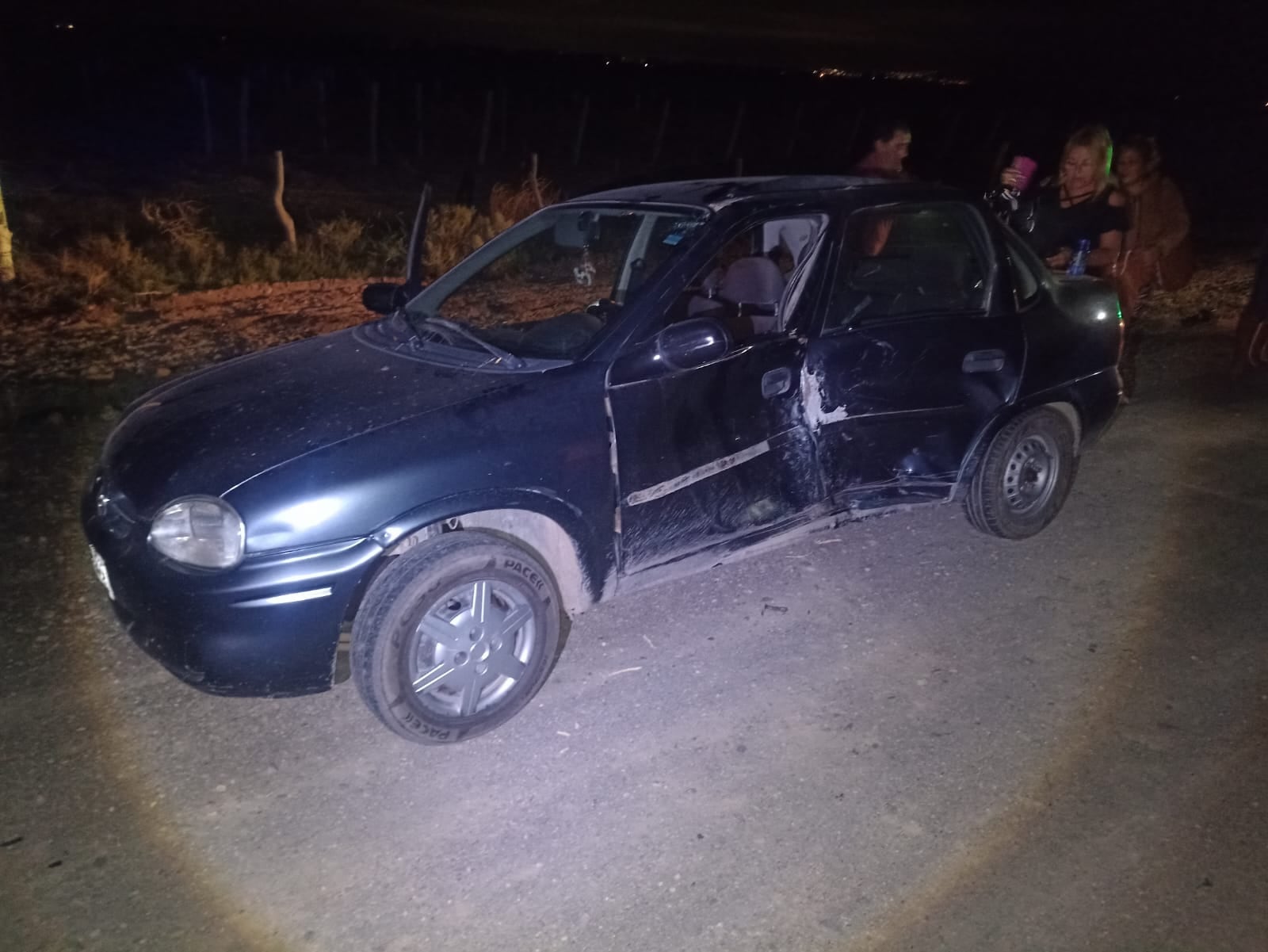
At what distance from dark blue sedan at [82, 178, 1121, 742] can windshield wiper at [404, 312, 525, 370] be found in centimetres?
1

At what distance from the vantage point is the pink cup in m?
6.80

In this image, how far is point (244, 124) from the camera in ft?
79.1

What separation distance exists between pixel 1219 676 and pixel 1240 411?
414cm

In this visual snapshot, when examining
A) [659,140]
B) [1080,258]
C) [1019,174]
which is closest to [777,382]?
[1080,258]

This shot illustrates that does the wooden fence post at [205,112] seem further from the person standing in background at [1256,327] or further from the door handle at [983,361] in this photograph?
the door handle at [983,361]

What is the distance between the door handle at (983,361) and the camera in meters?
4.52

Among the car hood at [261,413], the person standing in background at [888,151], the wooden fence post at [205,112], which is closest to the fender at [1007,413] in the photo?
the car hood at [261,413]

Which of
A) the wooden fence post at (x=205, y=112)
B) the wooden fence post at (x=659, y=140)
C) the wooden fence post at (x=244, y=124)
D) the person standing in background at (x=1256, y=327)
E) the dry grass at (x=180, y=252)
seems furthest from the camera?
the wooden fence post at (x=659, y=140)

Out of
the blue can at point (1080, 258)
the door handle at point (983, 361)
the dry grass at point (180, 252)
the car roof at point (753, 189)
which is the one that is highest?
the car roof at point (753, 189)

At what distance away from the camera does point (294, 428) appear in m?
3.34

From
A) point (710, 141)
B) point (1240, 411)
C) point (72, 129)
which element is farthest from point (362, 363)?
point (710, 141)

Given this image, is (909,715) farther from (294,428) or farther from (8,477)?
(8,477)

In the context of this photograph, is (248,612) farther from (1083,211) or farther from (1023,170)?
(1023,170)

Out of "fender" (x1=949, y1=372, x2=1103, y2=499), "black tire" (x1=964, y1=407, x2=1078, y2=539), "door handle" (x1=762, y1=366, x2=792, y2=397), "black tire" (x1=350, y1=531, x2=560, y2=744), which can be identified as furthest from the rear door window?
"black tire" (x1=350, y1=531, x2=560, y2=744)
